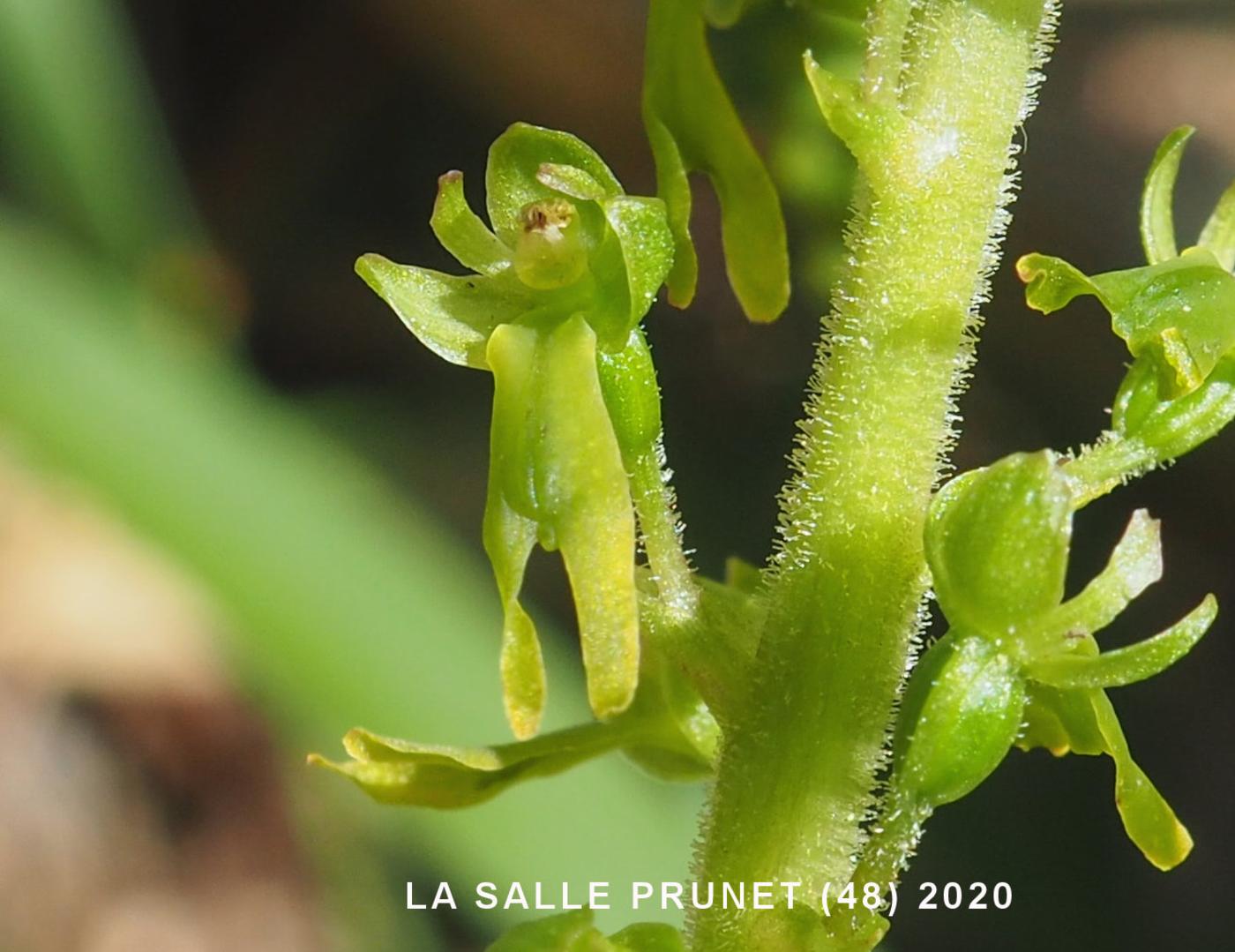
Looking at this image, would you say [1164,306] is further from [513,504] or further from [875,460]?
[513,504]

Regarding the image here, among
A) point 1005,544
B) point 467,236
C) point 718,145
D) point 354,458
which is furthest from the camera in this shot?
point 354,458

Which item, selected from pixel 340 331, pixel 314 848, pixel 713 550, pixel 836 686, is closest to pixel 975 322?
pixel 836 686

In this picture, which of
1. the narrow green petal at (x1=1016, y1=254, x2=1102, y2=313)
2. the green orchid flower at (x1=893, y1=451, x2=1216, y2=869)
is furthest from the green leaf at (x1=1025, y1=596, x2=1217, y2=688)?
the narrow green petal at (x1=1016, y1=254, x2=1102, y2=313)

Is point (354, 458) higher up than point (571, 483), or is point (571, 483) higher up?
point (354, 458)

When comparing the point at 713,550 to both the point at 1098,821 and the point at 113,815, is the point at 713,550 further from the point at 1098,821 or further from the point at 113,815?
the point at 113,815

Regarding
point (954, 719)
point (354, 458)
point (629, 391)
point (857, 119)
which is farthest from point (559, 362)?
point (354, 458)

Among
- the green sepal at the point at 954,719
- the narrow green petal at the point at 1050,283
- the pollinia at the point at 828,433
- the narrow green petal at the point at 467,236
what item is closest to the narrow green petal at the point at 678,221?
the pollinia at the point at 828,433
